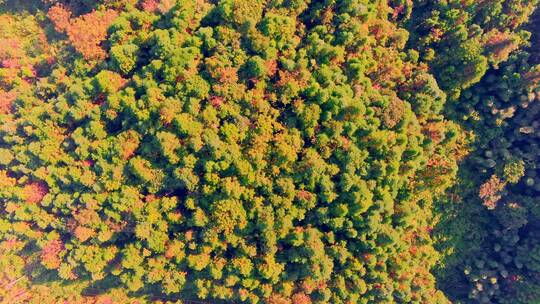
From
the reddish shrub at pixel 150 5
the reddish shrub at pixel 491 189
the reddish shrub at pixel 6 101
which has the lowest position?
the reddish shrub at pixel 491 189

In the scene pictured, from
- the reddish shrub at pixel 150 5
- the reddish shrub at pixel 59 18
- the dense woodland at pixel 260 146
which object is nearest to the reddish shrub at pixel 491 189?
the dense woodland at pixel 260 146

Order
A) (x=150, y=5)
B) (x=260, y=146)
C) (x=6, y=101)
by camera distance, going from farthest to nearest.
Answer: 1. (x=6, y=101)
2. (x=150, y=5)
3. (x=260, y=146)

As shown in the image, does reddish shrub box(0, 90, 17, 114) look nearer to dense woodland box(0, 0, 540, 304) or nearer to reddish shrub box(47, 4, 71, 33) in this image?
dense woodland box(0, 0, 540, 304)

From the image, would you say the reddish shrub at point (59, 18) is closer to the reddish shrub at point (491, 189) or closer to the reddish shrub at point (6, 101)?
the reddish shrub at point (6, 101)

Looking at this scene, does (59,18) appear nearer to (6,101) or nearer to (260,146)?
(6,101)

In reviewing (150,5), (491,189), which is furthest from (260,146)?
(491,189)

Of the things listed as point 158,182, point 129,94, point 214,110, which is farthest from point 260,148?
point 129,94

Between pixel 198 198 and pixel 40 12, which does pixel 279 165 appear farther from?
pixel 40 12

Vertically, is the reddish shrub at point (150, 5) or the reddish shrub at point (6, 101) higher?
the reddish shrub at point (150, 5)

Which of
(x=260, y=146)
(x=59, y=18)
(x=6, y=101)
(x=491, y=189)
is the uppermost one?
(x=59, y=18)
